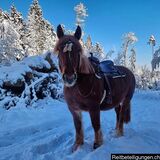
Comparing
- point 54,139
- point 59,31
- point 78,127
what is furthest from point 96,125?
point 59,31

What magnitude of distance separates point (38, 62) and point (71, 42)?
11.2 m

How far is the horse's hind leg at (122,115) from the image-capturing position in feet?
25.3

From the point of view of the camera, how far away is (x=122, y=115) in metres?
7.91

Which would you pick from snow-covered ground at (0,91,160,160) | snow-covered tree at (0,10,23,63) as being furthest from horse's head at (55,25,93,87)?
snow-covered tree at (0,10,23,63)

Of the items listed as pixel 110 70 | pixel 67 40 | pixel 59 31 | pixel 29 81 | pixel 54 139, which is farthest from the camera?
pixel 29 81

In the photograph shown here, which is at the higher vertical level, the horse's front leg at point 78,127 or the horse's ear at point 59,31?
the horse's ear at point 59,31

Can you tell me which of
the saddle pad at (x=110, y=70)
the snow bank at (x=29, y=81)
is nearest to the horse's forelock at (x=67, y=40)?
the saddle pad at (x=110, y=70)

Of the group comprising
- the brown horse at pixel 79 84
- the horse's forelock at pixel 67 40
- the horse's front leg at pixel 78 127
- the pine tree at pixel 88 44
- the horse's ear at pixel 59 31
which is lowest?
the horse's front leg at pixel 78 127

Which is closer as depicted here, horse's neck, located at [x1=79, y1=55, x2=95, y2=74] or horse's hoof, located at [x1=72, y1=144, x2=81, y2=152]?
horse's neck, located at [x1=79, y1=55, x2=95, y2=74]

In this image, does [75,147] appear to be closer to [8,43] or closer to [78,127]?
[78,127]

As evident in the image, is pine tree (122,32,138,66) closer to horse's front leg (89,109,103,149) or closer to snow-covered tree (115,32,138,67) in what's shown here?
snow-covered tree (115,32,138,67)

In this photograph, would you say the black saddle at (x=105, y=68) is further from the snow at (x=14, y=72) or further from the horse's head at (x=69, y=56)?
the snow at (x=14, y=72)

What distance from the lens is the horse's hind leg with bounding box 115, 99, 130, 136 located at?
770 cm

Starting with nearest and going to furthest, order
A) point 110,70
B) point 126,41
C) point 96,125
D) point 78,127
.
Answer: point 96,125 → point 78,127 → point 110,70 → point 126,41
